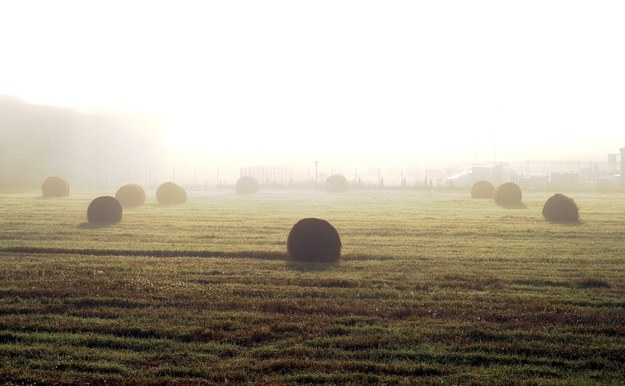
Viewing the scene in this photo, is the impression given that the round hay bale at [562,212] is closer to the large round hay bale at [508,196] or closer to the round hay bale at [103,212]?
the large round hay bale at [508,196]

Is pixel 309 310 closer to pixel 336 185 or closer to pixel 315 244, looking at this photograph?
pixel 315 244

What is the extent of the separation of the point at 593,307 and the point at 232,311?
21.5 ft

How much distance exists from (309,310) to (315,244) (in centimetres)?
594

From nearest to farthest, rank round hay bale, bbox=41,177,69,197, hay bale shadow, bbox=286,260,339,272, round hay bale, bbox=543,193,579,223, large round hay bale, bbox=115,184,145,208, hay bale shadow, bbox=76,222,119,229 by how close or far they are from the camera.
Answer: hay bale shadow, bbox=286,260,339,272 → hay bale shadow, bbox=76,222,119,229 → round hay bale, bbox=543,193,579,223 → large round hay bale, bbox=115,184,145,208 → round hay bale, bbox=41,177,69,197

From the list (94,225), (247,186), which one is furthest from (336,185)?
(94,225)

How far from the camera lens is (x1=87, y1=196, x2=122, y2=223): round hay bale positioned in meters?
29.4

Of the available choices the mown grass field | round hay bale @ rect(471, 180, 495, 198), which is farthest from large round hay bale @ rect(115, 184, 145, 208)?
round hay bale @ rect(471, 180, 495, 198)

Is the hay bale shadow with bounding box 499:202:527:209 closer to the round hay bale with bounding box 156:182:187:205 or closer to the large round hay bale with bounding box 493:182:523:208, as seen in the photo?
the large round hay bale with bounding box 493:182:523:208

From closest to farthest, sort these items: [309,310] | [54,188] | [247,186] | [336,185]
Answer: [309,310], [54,188], [247,186], [336,185]

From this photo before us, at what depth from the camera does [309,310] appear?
1297cm

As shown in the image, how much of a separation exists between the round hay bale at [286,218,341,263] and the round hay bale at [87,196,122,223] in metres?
12.9

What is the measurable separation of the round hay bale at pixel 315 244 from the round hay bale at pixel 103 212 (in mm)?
12919

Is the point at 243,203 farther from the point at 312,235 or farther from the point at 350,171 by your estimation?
the point at 350,171

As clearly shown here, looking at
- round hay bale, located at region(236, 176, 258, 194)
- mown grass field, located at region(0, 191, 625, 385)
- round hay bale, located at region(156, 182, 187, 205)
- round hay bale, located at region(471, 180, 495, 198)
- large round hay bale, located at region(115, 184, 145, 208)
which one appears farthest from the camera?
round hay bale, located at region(236, 176, 258, 194)
